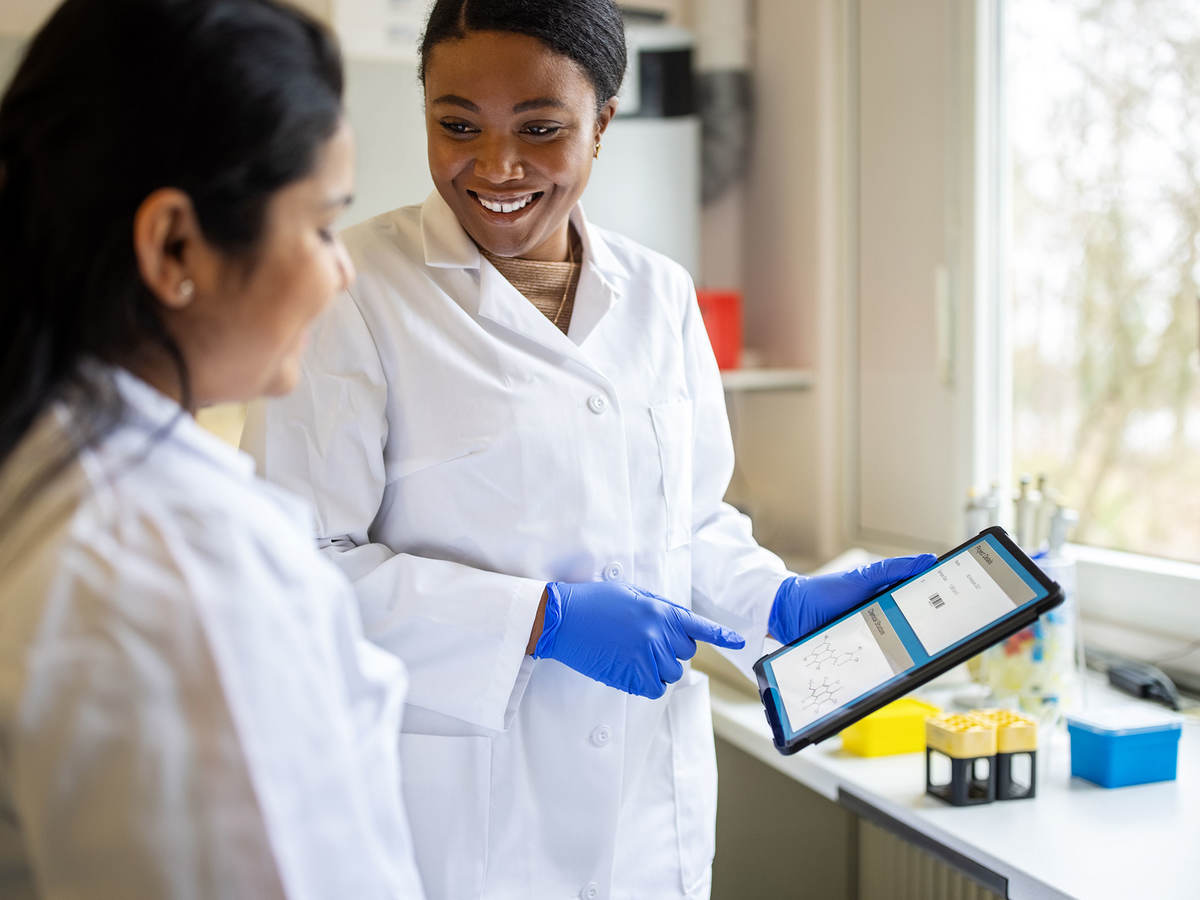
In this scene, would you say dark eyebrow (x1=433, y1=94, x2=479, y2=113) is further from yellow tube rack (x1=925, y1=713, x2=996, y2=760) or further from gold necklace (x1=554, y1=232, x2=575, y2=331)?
yellow tube rack (x1=925, y1=713, x2=996, y2=760)

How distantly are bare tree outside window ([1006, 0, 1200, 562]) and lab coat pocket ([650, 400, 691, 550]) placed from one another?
3.01 ft

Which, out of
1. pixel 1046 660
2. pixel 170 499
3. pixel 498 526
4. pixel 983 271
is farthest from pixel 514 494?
pixel 983 271

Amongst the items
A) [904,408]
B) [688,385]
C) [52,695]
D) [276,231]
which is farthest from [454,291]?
[904,408]

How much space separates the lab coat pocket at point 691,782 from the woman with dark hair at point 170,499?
0.64m

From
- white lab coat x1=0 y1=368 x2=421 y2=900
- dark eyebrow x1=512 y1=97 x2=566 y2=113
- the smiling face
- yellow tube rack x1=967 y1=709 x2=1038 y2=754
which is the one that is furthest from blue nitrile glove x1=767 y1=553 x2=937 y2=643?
white lab coat x1=0 y1=368 x2=421 y2=900

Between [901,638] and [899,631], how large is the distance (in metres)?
0.01

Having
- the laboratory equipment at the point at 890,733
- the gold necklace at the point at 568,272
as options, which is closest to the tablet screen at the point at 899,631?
the laboratory equipment at the point at 890,733

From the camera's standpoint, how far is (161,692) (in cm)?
50

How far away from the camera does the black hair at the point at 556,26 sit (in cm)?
109

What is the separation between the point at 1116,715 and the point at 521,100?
3.36ft

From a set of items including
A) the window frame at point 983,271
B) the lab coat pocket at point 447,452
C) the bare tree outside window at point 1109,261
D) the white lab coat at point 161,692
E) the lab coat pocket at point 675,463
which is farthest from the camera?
the window frame at point 983,271

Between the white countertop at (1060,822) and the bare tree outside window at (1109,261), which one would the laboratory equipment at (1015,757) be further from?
the bare tree outside window at (1109,261)

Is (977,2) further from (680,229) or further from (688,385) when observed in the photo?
(688,385)

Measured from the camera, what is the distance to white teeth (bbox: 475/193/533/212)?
116 centimetres
